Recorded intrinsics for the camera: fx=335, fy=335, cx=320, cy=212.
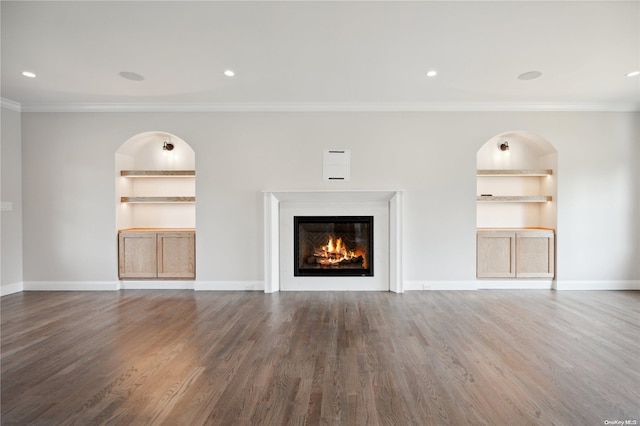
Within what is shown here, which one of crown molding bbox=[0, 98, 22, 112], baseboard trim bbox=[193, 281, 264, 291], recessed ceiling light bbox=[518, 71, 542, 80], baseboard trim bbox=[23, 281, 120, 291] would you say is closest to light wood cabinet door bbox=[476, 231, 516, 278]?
recessed ceiling light bbox=[518, 71, 542, 80]

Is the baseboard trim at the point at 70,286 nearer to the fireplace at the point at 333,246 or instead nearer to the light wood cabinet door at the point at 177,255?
the light wood cabinet door at the point at 177,255

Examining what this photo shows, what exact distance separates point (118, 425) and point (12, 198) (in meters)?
4.52

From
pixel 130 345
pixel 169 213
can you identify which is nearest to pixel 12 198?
pixel 169 213

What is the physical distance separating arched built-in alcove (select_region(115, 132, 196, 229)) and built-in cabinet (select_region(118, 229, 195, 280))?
460 millimetres

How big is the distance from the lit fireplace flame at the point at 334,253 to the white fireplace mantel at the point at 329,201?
1.85ft

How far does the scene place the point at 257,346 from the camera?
2.77 meters

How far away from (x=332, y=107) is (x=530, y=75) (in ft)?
7.73

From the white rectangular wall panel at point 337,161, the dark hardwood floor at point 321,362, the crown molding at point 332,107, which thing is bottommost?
the dark hardwood floor at point 321,362

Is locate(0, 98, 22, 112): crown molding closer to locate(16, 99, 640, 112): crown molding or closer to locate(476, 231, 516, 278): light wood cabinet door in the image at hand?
locate(16, 99, 640, 112): crown molding

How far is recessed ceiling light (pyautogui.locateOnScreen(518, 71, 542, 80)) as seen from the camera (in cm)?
359

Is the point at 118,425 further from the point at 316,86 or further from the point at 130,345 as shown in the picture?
the point at 316,86

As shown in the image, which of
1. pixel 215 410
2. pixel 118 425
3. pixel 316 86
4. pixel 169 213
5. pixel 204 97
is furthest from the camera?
pixel 169 213

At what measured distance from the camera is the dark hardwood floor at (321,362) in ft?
6.10

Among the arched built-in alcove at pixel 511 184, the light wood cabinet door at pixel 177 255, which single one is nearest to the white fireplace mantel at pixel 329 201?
the light wood cabinet door at pixel 177 255
